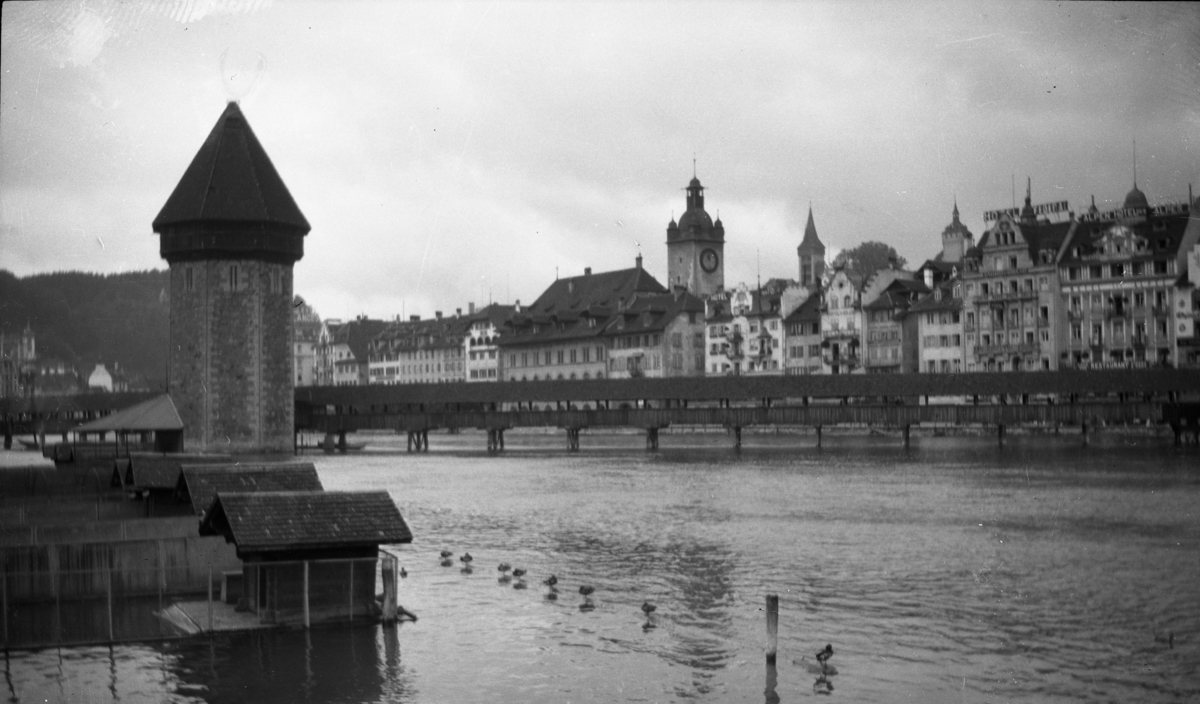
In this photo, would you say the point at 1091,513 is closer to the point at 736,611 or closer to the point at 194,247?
the point at 736,611

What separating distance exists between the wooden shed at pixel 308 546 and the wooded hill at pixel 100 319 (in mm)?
14403

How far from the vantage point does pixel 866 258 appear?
9038cm

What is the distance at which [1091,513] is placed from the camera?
30.9 meters

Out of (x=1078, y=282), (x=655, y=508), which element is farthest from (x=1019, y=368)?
(x=655, y=508)

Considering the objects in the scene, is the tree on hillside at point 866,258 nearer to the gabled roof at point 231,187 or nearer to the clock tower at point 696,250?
the clock tower at point 696,250

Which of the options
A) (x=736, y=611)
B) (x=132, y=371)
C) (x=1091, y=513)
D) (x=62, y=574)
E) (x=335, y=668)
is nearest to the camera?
(x=335, y=668)

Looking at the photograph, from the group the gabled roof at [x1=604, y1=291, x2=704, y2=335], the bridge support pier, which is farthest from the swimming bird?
the gabled roof at [x1=604, y1=291, x2=704, y2=335]

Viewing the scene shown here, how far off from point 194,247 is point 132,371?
11.3 meters

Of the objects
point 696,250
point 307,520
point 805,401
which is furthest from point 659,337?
point 307,520

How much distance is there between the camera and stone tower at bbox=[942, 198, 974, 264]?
262ft

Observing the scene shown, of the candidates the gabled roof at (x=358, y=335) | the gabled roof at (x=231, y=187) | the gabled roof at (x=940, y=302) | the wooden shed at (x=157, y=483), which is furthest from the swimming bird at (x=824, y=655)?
the gabled roof at (x=358, y=335)

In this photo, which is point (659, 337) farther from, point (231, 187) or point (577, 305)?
point (231, 187)

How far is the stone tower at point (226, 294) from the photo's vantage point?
46375mm

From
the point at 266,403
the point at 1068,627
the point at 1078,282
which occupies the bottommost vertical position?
the point at 1068,627
